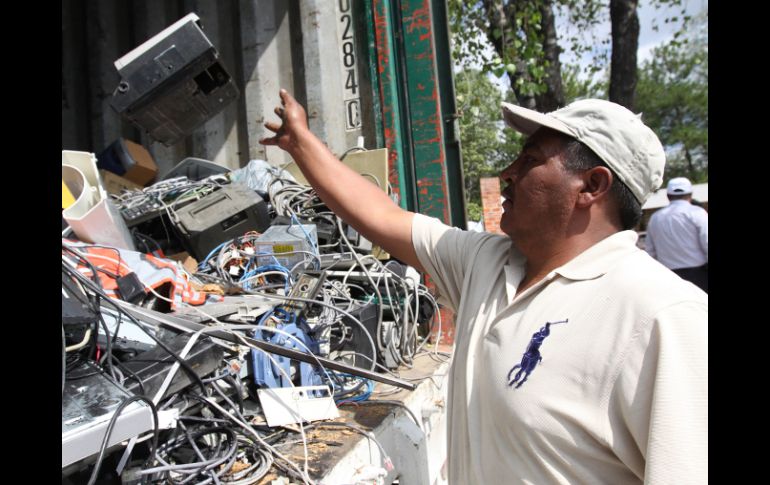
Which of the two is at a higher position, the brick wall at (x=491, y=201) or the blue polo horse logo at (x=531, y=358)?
the blue polo horse logo at (x=531, y=358)

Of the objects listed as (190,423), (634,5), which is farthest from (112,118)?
(634,5)

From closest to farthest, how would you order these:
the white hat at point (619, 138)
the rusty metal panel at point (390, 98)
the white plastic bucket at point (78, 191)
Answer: the white hat at point (619, 138), the white plastic bucket at point (78, 191), the rusty metal panel at point (390, 98)

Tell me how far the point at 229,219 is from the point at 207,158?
4.97ft

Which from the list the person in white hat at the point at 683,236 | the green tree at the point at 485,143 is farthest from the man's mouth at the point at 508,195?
the green tree at the point at 485,143

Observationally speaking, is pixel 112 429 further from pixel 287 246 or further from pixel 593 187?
pixel 287 246

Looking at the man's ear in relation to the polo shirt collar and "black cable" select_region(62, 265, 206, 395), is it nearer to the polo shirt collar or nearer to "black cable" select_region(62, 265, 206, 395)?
the polo shirt collar

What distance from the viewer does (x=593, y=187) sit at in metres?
1.24

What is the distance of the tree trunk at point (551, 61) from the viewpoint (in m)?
8.41

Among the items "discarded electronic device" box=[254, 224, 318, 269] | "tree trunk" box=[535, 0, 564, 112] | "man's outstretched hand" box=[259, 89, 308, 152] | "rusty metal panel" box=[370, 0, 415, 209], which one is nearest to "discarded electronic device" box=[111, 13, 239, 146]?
"rusty metal panel" box=[370, 0, 415, 209]

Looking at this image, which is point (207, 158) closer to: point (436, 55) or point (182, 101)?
point (182, 101)

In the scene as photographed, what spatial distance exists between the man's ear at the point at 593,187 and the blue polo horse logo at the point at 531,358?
0.32m

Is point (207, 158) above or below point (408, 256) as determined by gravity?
above

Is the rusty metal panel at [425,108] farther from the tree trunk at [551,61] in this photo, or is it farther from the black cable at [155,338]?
the tree trunk at [551,61]
